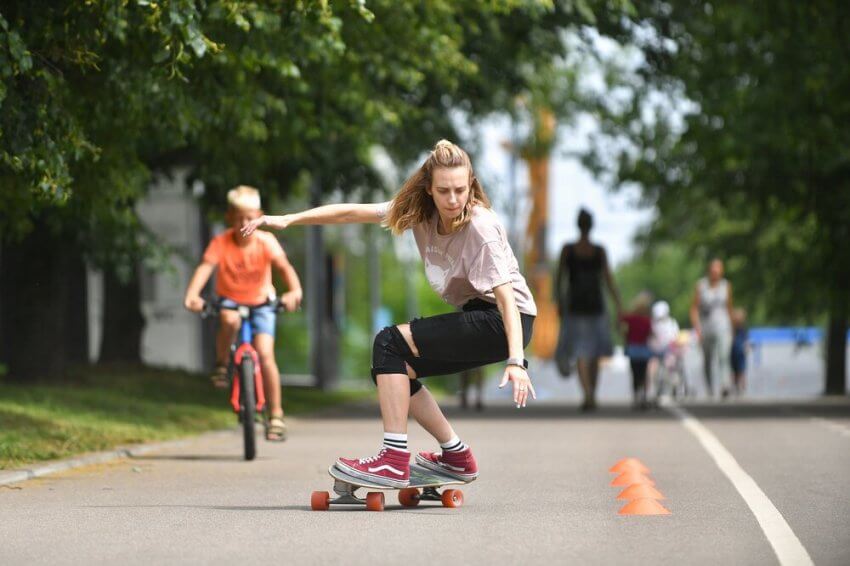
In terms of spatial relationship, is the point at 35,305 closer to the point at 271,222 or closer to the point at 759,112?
the point at 759,112

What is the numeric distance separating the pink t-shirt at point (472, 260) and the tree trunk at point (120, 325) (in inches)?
531

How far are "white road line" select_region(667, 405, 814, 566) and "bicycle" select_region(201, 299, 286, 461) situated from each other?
3.10 m

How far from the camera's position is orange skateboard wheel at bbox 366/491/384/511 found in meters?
8.58

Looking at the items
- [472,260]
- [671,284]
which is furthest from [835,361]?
[671,284]

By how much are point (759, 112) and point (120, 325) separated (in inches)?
315

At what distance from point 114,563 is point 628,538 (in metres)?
2.15

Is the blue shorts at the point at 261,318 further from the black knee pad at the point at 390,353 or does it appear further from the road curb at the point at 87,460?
the black knee pad at the point at 390,353

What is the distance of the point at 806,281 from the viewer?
26.4 meters

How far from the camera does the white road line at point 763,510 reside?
7.02m

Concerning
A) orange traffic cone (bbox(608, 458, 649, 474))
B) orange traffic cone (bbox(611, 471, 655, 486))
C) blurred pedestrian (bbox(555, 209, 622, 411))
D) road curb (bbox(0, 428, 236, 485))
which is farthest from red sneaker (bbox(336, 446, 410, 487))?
blurred pedestrian (bbox(555, 209, 622, 411))

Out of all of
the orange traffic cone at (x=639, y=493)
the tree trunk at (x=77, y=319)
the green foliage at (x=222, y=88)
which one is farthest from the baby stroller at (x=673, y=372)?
the orange traffic cone at (x=639, y=493)

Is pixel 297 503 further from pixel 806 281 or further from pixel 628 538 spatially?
pixel 806 281

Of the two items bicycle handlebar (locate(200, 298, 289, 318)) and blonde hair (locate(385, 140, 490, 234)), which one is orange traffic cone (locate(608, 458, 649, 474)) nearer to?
bicycle handlebar (locate(200, 298, 289, 318))

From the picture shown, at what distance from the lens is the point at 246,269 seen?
12.6 metres
